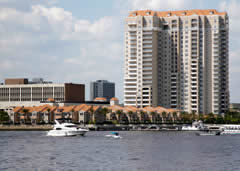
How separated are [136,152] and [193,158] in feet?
67.9

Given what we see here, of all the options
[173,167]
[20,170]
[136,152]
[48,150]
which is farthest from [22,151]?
[173,167]

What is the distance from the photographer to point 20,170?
10162 centimetres

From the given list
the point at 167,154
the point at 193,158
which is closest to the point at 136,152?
the point at 167,154

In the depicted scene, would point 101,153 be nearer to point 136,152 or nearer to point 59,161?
point 136,152

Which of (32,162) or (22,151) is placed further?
(22,151)

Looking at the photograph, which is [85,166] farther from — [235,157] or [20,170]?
[235,157]

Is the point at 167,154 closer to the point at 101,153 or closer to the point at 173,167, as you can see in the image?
the point at 101,153

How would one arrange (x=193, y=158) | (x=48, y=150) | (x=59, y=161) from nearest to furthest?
1. (x=59, y=161)
2. (x=193, y=158)
3. (x=48, y=150)

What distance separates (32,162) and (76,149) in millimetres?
34380

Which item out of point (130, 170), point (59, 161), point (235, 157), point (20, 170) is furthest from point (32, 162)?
point (235, 157)

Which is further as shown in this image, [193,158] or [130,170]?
[193,158]

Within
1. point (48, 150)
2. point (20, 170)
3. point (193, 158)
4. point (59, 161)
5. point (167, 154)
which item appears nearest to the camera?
Result: point (20, 170)

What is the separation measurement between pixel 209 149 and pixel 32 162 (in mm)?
59467

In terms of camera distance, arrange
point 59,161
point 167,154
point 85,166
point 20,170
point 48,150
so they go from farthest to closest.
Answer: point 48,150 → point 167,154 → point 59,161 → point 85,166 → point 20,170
